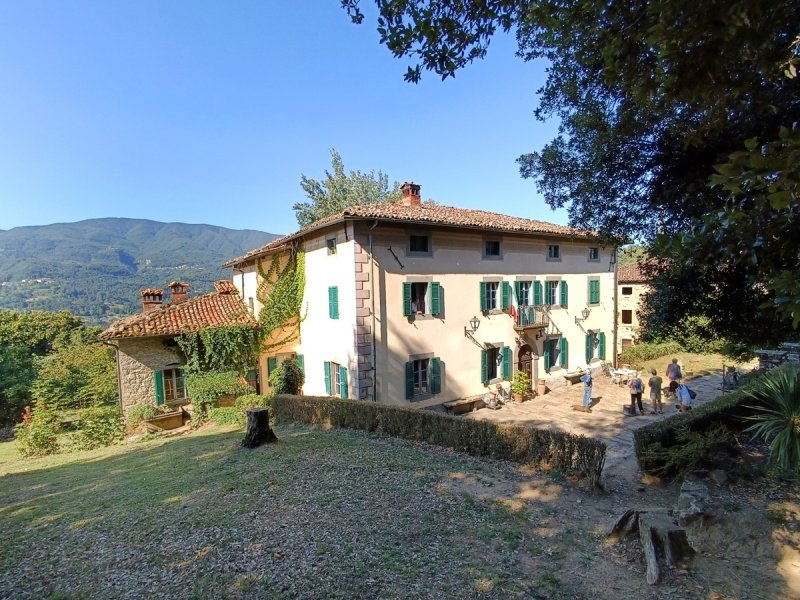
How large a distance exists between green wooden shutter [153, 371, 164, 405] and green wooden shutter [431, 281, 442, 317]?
10.9m

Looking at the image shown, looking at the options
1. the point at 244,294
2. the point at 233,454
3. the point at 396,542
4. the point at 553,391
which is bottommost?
the point at 553,391

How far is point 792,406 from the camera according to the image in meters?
4.80

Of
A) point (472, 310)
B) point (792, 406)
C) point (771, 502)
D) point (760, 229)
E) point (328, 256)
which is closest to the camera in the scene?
point (760, 229)

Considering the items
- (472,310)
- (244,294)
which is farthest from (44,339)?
(472,310)

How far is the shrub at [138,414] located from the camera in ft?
48.5

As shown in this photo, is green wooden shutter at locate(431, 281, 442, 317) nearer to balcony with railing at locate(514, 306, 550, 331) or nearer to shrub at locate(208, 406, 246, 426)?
balcony with railing at locate(514, 306, 550, 331)

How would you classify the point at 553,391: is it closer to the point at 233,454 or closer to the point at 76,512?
the point at 233,454

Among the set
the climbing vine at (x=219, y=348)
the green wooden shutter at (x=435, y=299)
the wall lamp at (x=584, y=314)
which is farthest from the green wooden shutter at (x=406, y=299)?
the wall lamp at (x=584, y=314)

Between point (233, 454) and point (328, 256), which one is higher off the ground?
point (328, 256)

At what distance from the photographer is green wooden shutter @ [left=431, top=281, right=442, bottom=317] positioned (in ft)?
46.8

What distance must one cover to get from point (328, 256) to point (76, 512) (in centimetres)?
976

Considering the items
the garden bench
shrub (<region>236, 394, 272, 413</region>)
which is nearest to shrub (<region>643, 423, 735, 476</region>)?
the garden bench

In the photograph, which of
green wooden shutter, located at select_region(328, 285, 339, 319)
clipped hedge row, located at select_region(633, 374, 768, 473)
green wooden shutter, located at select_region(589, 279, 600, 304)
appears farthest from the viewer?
green wooden shutter, located at select_region(589, 279, 600, 304)

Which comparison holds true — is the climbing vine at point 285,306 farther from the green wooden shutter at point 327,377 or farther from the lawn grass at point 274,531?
the lawn grass at point 274,531
